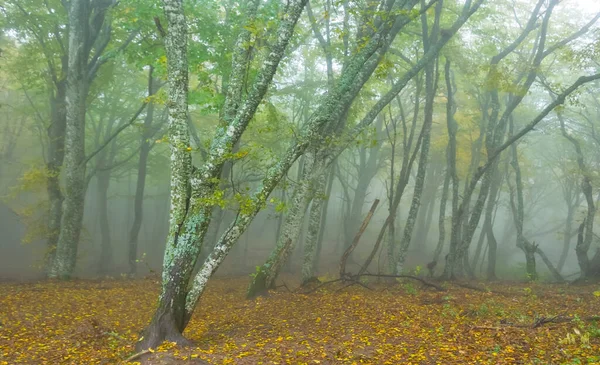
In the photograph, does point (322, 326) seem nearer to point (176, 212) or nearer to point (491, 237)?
point (176, 212)

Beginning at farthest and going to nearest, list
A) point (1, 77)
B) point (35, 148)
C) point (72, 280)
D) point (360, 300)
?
point (35, 148), point (1, 77), point (72, 280), point (360, 300)

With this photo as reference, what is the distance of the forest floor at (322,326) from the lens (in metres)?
6.07

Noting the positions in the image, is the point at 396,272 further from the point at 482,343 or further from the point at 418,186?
the point at 482,343

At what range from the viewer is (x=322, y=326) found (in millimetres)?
7953

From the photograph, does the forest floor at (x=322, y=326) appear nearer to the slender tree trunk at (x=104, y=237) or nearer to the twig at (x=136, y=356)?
the twig at (x=136, y=356)

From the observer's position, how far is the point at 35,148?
88.5ft

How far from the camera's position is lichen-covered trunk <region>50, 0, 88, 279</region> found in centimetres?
1259

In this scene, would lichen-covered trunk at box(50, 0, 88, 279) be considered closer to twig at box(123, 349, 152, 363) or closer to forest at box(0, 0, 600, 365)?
forest at box(0, 0, 600, 365)

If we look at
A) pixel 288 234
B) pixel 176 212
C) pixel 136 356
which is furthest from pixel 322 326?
pixel 176 212

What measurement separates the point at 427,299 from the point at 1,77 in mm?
27388

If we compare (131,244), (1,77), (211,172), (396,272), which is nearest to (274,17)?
(211,172)

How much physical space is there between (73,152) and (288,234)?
729 cm

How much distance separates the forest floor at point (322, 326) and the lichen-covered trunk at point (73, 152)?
4.09 ft

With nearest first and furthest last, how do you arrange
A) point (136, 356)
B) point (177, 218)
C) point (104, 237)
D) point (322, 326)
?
point (136, 356), point (177, 218), point (322, 326), point (104, 237)
